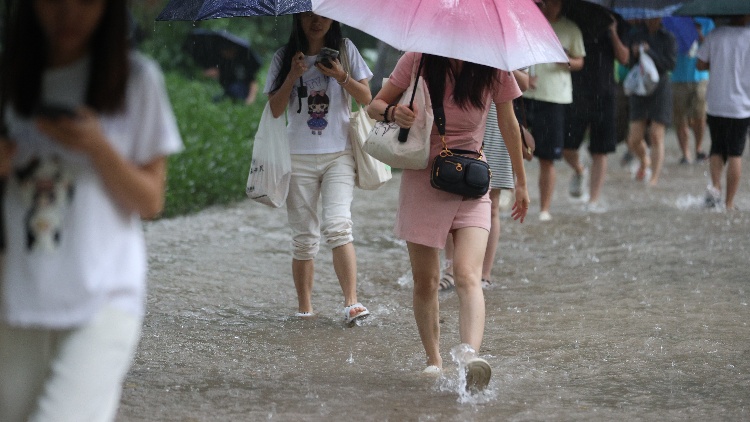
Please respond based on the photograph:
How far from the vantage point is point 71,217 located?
2.83 m

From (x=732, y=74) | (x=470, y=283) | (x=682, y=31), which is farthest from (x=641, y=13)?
(x=470, y=283)

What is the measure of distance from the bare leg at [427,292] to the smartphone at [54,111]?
2.71m

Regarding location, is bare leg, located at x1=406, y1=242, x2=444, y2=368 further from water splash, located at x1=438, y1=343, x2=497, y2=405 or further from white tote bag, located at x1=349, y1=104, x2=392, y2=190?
white tote bag, located at x1=349, y1=104, x2=392, y2=190

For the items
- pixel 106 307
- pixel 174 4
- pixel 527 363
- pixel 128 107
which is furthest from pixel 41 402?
pixel 174 4

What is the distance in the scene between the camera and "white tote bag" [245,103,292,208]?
625 centimetres

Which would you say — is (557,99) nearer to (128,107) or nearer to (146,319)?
(146,319)

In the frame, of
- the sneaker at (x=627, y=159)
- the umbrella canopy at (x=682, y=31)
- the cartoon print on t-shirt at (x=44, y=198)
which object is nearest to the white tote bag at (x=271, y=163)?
the cartoon print on t-shirt at (x=44, y=198)

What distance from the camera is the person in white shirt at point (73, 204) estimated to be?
2.81 m

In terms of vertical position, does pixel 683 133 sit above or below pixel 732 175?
below

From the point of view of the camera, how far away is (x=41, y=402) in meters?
2.79

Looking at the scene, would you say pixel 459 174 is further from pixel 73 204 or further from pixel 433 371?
pixel 73 204

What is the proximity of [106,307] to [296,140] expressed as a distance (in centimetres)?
359

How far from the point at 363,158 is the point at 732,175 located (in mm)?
5419

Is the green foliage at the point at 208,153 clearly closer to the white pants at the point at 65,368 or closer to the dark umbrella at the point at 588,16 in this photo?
the dark umbrella at the point at 588,16
